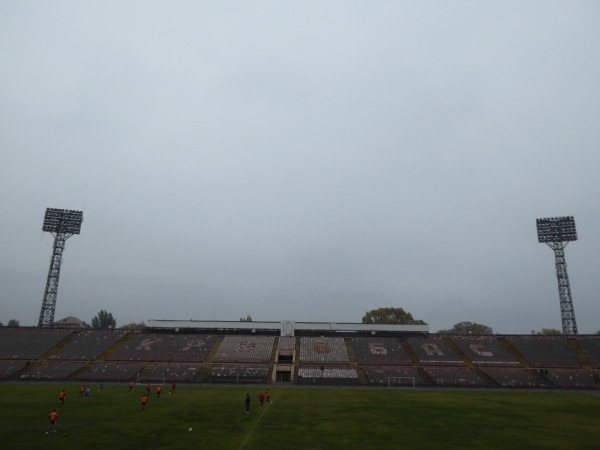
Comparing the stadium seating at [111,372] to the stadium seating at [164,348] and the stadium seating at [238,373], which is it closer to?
the stadium seating at [164,348]

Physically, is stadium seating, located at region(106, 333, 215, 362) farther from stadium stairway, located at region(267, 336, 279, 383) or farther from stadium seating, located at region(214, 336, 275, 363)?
stadium stairway, located at region(267, 336, 279, 383)

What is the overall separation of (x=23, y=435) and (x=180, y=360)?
139 feet

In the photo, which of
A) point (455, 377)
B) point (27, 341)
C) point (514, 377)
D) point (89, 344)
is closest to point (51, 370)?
point (89, 344)

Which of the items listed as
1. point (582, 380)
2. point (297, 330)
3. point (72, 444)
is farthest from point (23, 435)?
point (582, 380)

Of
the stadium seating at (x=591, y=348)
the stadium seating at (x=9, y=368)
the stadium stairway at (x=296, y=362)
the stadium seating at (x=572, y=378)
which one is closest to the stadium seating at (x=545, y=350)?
the stadium seating at (x=591, y=348)

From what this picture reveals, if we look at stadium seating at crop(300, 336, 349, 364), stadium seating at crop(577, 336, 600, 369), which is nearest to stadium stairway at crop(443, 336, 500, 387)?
stadium seating at crop(577, 336, 600, 369)

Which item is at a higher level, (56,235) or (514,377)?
Result: (56,235)

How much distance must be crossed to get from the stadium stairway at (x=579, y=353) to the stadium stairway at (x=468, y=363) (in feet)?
58.9

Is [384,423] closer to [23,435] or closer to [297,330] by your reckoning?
[23,435]

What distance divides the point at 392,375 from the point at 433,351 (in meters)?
15.2

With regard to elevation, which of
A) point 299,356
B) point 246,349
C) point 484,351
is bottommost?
point 299,356

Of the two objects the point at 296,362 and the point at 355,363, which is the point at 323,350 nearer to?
the point at 296,362

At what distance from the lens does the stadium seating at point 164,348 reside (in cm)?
6588

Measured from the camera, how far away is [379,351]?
7062 centimetres
